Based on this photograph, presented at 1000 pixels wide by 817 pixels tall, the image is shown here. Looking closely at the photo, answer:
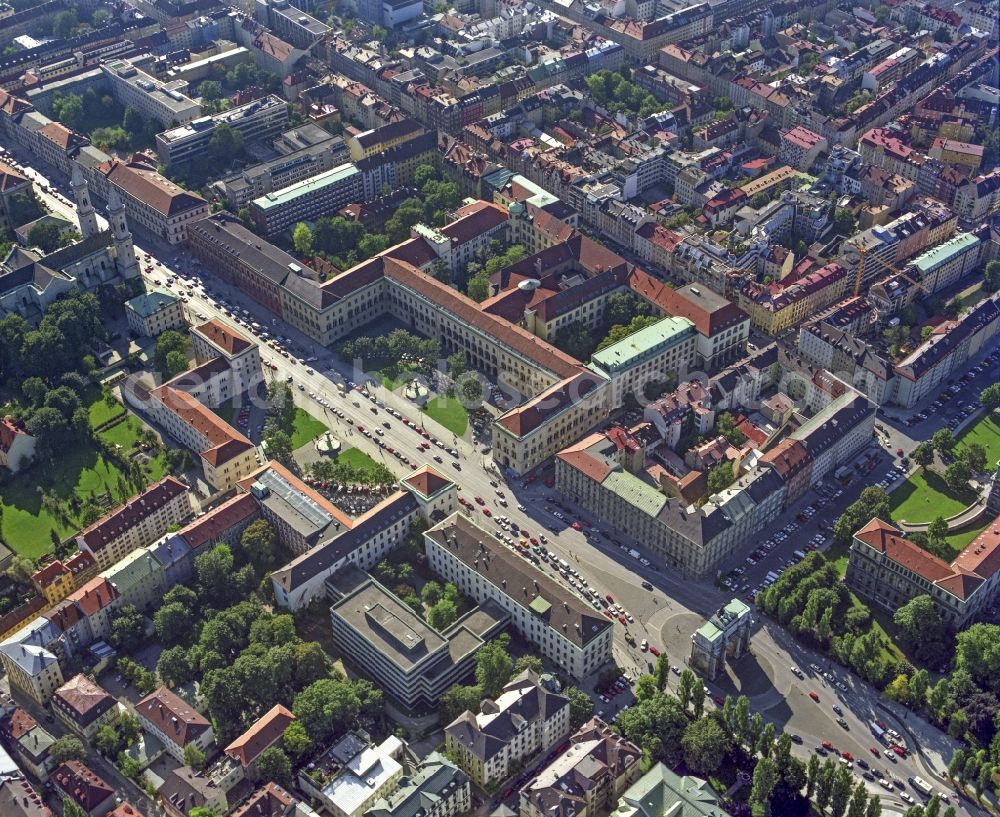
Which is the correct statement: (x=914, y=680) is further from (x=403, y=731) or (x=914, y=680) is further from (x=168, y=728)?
(x=168, y=728)

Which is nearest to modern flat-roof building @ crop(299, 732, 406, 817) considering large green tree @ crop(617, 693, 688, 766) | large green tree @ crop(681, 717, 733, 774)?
large green tree @ crop(617, 693, 688, 766)

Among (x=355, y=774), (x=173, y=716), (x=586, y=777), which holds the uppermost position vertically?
(x=173, y=716)

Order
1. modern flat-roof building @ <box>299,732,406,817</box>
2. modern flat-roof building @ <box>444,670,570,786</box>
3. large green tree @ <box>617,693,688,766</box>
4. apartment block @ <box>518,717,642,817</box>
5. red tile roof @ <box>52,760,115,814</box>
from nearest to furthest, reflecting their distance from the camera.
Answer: apartment block @ <box>518,717,642,817</box>, modern flat-roof building @ <box>299,732,406,817</box>, red tile roof @ <box>52,760,115,814</box>, modern flat-roof building @ <box>444,670,570,786</box>, large green tree @ <box>617,693,688,766</box>

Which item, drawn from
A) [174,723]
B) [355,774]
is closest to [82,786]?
[174,723]

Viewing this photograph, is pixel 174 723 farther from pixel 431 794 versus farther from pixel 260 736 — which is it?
pixel 431 794

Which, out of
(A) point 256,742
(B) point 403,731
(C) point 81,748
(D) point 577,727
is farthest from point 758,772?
(C) point 81,748

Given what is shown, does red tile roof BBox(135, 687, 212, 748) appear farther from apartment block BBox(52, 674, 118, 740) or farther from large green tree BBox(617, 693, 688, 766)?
large green tree BBox(617, 693, 688, 766)

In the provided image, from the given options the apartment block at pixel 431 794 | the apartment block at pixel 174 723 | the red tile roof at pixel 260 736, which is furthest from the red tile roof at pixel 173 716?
the apartment block at pixel 431 794
